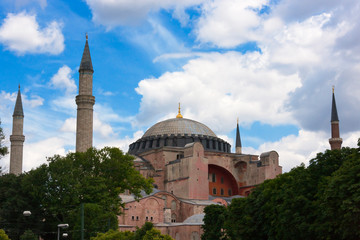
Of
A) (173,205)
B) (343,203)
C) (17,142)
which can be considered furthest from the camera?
(17,142)

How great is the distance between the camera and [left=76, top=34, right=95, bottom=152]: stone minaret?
4228cm

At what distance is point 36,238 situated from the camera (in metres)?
35.2

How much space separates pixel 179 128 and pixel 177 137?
69.1 inches

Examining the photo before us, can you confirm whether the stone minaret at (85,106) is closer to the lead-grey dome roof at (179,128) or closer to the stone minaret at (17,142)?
the stone minaret at (17,142)


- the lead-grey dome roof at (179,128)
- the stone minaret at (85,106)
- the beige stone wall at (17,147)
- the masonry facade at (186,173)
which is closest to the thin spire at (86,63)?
the stone minaret at (85,106)

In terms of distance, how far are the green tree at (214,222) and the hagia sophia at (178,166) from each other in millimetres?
4806

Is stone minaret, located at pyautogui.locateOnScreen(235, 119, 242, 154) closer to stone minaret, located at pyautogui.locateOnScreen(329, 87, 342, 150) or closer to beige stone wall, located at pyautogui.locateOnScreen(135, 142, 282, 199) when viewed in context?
beige stone wall, located at pyautogui.locateOnScreen(135, 142, 282, 199)

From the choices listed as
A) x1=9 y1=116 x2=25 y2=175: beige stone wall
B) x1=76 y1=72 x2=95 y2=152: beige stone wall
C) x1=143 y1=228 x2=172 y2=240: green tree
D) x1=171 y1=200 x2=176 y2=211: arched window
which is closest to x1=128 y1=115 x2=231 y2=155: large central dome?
x1=171 y1=200 x2=176 y2=211: arched window

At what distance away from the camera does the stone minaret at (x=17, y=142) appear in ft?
166

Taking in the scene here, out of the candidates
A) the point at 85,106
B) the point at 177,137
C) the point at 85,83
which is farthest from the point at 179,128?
the point at 85,106

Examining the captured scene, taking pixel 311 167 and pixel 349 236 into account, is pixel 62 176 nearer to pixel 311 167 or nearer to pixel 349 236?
pixel 311 167

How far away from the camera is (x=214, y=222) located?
3797 cm

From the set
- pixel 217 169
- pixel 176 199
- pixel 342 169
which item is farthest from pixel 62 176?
pixel 217 169

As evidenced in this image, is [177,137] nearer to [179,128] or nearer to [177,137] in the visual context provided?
[177,137]
